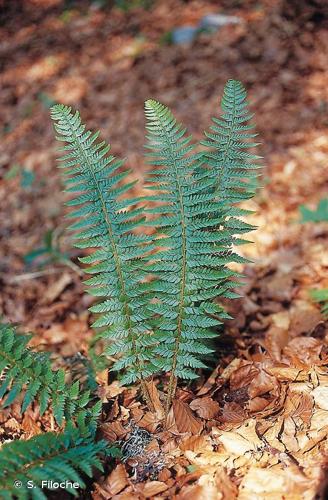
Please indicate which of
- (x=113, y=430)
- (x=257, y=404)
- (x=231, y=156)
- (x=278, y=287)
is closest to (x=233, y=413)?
(x=257, y=404)

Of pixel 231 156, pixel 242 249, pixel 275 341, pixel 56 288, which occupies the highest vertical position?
pixel 231 156

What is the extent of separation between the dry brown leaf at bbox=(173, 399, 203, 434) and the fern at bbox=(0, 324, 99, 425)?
13.2 inches

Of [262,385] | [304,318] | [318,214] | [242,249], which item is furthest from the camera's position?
[242,249]

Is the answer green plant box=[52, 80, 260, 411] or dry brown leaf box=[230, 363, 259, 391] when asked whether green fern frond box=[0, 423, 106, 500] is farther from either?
dry brown leaf box=[230, 363, 259, 391]

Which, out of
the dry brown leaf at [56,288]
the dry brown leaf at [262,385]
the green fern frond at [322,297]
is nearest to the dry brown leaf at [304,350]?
the dry brown leaf at [262,385]

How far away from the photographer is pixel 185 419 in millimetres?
2072

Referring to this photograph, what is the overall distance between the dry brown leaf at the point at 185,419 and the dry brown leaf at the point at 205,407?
0.04 m

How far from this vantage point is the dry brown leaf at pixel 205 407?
211cm

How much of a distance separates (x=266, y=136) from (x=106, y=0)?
13.5 ft

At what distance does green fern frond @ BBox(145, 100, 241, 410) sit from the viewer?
6.40 feet

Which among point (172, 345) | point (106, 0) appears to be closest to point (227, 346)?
point (172, 345)

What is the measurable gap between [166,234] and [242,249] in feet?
6.16

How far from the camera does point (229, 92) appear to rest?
2.03 m

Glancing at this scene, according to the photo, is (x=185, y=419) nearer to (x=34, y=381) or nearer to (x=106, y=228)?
(x=34, y=381)
